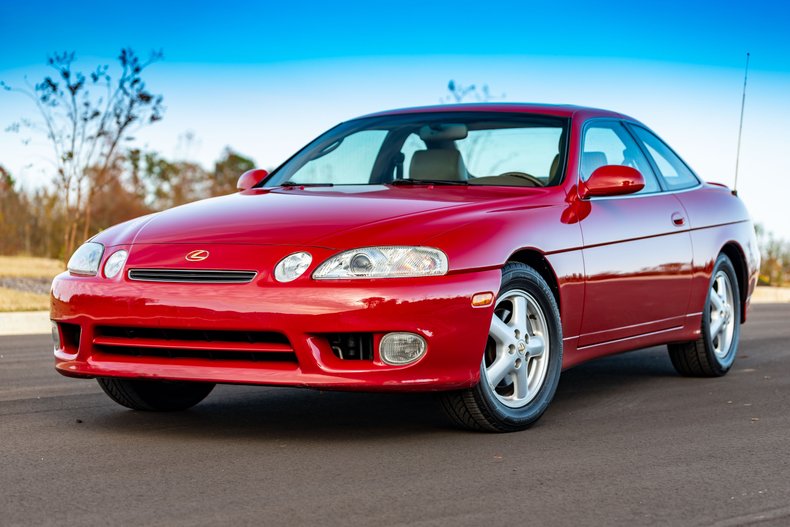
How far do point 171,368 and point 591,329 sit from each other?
7.20ft

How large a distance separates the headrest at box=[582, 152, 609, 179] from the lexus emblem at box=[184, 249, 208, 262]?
2253 millimetres

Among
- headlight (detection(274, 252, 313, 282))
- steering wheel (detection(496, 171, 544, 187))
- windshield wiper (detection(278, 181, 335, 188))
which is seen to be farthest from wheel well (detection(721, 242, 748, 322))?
headlight (detection(274, 252, 313, 282))

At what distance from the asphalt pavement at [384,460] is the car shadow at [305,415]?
0.05 ft

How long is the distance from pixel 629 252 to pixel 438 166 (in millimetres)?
1096

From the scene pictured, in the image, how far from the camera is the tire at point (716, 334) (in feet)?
24.4

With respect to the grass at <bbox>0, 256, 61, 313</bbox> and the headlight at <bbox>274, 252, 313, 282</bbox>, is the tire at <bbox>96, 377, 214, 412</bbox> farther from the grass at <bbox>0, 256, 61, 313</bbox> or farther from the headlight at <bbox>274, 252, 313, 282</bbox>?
the grass at <bbox>0, 256, 61, 313</bbox>

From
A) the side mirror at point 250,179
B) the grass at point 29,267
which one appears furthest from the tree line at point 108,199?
the side mirror at point 250,179

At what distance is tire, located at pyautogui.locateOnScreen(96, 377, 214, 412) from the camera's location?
5.78 meters

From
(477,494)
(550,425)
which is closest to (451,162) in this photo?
(550,425)

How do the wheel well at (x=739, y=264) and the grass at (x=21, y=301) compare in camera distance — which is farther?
the grass at (x=21, y=301)

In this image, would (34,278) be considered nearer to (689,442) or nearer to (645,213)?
(645,213)

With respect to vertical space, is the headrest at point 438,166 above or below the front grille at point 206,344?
above

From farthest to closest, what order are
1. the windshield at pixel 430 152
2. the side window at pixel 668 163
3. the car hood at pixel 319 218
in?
the side window at pixel 668 163 < the windshield at pixel 430 152 < the car hood at pixel 319 218

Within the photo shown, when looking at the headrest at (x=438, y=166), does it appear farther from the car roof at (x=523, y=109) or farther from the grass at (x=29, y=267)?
the grass at (x=29, y=267)
